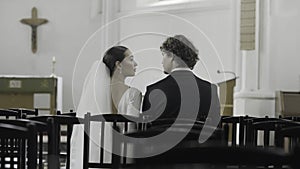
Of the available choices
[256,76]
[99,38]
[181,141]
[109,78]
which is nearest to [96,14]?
[99,38]

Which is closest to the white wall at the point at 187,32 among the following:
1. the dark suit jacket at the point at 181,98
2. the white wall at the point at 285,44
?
the white wall at the point at 285,44

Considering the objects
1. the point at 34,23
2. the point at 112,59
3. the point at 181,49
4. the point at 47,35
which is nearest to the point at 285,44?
the point at 181,49

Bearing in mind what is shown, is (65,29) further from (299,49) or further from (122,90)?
(122,90)

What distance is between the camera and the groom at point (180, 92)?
3637 mm

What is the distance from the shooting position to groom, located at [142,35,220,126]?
3.64m

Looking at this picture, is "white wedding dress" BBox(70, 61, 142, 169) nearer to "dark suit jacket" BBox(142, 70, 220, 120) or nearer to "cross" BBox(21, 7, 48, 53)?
"dark suit jacket" BBox(142, 70, 220, 120)

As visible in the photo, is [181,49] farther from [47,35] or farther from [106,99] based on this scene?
[47,35]

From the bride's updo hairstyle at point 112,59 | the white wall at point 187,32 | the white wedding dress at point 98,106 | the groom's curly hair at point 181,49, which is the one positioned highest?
the white wall at point 187,32

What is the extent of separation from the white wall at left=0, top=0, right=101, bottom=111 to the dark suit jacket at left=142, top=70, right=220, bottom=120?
7.23 metres

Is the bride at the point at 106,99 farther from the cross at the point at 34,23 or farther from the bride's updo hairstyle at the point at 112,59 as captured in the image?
the cross at the point at 34,23

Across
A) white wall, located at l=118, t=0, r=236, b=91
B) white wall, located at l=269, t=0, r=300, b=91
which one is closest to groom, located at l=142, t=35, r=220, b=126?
white wall, located at l=269, t=0, r=300, b=91

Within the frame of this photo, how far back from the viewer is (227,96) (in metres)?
8.38

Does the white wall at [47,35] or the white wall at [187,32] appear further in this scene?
the white wall at [47,35]

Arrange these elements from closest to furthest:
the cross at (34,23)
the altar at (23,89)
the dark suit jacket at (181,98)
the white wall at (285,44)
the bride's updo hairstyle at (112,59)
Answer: the dark suit jacket at (181,98) < the bride's updo hairstyle at (112,59) < the white wall at (285,44) < the altar at (23,89) < the cross at (34,23)
